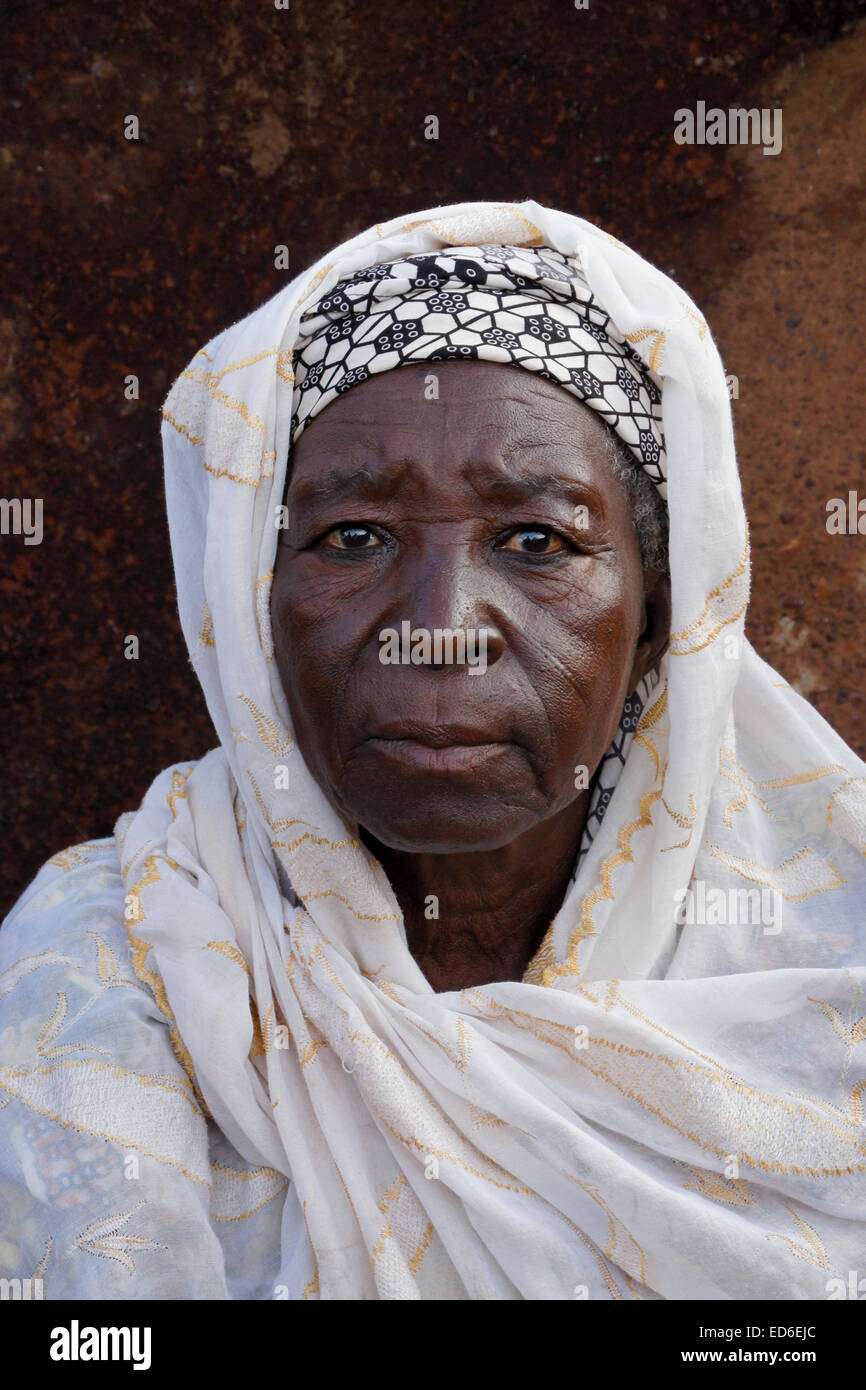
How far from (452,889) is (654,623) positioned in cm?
47

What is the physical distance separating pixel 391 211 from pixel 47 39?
720 mm

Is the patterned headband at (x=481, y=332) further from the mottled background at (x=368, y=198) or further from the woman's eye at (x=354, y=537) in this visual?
the mottled background at (x=368, y=198)

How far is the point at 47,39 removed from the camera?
245 cm

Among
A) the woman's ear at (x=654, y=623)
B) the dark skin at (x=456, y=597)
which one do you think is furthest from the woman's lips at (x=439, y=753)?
the woman's ear at (x=654, y=623)

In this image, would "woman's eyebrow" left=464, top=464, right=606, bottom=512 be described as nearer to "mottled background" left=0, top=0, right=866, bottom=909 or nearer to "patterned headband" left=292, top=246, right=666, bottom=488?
"patterned headband" left=292, top=246, right=666, bottom=488

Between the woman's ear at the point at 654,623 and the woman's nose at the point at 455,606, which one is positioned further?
the woman's ear at the point at 654,623

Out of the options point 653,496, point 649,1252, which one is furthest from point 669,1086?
point 653,496

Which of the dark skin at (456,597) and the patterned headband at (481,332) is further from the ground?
the patterned headband at (481,332)

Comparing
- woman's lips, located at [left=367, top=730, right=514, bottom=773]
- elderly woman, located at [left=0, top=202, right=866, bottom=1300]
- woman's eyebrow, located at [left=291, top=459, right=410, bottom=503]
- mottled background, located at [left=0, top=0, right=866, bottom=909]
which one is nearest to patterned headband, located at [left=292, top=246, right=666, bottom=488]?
elderly woman, located at [left=0, top=202, right=866, bottom=1300]

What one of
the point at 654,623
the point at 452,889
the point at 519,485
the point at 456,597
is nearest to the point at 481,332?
the point at 519,485

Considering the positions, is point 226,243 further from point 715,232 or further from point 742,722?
point 742,722

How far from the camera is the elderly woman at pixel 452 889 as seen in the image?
1544mm

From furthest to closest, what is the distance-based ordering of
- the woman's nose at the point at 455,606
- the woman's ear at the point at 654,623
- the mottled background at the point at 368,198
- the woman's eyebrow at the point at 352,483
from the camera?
the mottled background at the point at 368,198 → the woman's ear at the point at 654,623 → the woman's eyebrow at the point at 352,483 → the woman's nose at the point at 455,606

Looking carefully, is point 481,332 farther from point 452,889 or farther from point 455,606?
point 452,889
